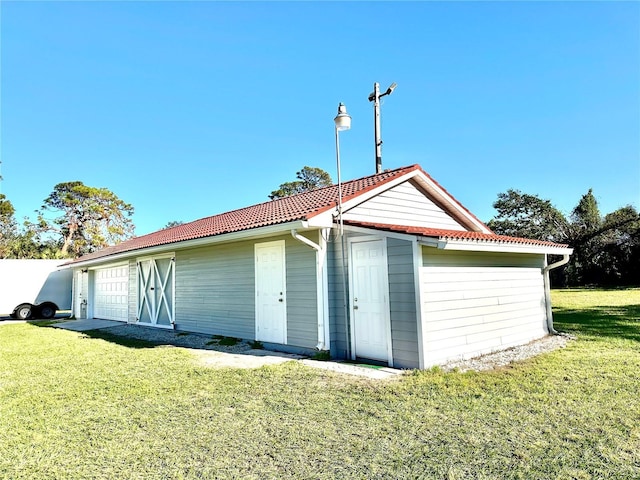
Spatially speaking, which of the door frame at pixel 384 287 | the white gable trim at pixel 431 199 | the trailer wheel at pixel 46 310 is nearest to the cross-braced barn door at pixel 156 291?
the white gable trim at pixel 431 199

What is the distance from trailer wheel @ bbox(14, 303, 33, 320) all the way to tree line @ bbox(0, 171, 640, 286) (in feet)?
34.9

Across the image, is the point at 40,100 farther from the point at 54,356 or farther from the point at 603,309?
the point at 603,309

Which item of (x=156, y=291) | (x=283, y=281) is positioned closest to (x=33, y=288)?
(x=156, y=291)

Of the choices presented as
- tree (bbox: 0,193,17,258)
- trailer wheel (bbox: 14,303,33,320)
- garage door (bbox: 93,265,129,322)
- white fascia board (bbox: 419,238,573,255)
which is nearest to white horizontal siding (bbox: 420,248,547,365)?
white fascia board (bbox: 419,238,573,255)

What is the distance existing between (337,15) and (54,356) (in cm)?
1021

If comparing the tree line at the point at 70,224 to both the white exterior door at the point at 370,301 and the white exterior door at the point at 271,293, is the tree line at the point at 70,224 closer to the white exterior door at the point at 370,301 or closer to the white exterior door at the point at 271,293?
the white exterior door at the point at 271,293

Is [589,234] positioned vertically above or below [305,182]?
below

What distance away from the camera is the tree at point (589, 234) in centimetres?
2744

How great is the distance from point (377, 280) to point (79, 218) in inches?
1342

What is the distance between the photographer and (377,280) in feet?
20.3

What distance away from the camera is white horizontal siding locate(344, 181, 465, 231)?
24.6 feet

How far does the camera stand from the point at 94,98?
585 inches

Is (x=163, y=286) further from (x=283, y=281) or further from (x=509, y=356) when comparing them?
(x=509, y=356)

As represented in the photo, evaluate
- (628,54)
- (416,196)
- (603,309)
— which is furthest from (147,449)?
(603,309)
